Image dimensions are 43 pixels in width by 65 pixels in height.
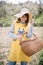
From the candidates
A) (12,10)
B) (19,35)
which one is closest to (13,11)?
(12,10)

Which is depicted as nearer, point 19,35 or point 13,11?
point 19,35

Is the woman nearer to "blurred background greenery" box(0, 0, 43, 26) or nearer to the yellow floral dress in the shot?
the yellow floral dress

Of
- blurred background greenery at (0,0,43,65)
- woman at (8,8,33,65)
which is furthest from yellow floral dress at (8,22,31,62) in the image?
blurred background greenery at (0,0,43,65)

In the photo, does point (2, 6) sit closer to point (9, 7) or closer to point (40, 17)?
point (9, 7)

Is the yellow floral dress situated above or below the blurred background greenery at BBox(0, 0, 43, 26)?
below

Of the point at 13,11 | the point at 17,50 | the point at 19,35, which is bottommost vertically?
the point at 17,50

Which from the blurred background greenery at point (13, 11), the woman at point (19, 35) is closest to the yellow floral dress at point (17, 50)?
the woman at point (19, 35)

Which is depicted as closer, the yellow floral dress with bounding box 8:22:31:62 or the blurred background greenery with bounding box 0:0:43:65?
the yellow floral dress with bounding box 8:22:31:62

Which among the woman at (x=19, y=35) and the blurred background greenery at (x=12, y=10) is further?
the blurred background greenery at (x=12, y=10)

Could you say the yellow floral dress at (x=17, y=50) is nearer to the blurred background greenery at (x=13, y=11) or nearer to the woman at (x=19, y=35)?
the woman at (x=19, y=35)

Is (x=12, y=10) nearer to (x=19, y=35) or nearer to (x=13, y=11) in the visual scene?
(x=13, y=11)

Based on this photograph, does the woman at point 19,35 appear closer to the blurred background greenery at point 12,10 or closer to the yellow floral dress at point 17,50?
the yellow floral dress at point 17,50

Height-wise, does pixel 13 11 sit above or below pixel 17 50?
above

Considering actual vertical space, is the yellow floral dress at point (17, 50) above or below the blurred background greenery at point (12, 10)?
below
